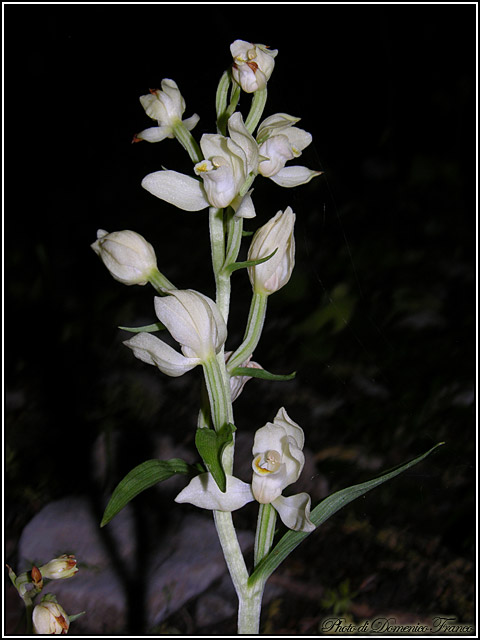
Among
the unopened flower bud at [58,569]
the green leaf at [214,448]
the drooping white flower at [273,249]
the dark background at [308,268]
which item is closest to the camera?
the green leaf at [214,448]

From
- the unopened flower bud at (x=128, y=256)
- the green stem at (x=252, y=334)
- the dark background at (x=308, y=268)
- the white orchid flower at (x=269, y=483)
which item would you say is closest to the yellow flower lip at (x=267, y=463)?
the white orchid flower at (x=269, y=483)

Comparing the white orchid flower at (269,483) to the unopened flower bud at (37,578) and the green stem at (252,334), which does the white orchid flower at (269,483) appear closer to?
the green stem at (252,334)

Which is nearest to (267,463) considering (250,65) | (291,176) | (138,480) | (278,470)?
(278,470)

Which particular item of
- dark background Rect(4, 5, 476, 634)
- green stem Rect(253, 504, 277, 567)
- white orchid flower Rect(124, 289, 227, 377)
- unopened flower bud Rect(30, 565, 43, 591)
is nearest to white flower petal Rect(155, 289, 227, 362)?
white orchid flower Rect(124, 289, 227, 377)

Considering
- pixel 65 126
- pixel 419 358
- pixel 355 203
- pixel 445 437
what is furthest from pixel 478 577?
pixel 65 126

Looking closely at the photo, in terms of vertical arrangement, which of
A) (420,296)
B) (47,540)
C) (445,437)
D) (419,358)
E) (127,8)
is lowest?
(47,540)

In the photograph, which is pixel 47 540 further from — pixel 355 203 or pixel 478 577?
pixel 355 203
